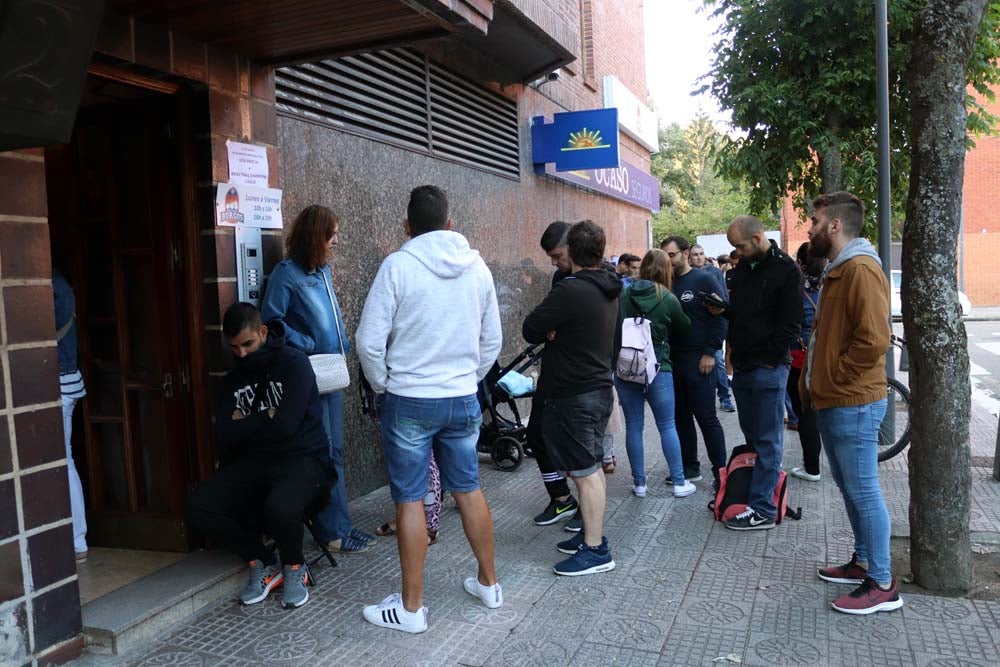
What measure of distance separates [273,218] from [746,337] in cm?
298

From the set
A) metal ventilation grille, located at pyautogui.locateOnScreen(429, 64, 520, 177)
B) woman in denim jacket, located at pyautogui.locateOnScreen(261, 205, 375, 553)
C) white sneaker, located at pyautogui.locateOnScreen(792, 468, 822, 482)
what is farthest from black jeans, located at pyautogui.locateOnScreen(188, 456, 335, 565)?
metal ventilation grille, located at pyautogui.locateOnScreen(429, 64, 520, 177)

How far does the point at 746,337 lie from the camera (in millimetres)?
4910

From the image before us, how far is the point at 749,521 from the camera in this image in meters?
4.91

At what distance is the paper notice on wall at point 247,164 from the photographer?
178 inches

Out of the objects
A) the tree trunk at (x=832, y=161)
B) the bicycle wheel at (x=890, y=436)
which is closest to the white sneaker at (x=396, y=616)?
the bicycle wheel at (x=890, y=436)

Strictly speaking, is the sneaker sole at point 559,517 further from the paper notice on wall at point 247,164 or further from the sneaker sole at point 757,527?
the paper notice on wall at point 247,164

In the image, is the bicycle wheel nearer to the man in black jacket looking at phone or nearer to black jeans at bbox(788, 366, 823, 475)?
black jeans at bbox(788, 366, 823, 475)

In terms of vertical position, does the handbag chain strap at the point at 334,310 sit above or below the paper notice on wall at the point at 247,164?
below

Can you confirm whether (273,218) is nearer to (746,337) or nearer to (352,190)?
(352,190)

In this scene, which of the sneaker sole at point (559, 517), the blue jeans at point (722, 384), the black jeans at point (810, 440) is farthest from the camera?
the blue jeans at point (722, 384)

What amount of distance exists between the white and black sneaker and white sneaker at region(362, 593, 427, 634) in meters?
2.17

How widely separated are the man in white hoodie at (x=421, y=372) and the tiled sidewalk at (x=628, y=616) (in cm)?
30

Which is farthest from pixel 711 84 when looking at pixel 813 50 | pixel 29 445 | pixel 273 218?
pixel 29 445

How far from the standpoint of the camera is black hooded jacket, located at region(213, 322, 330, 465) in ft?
12.8
